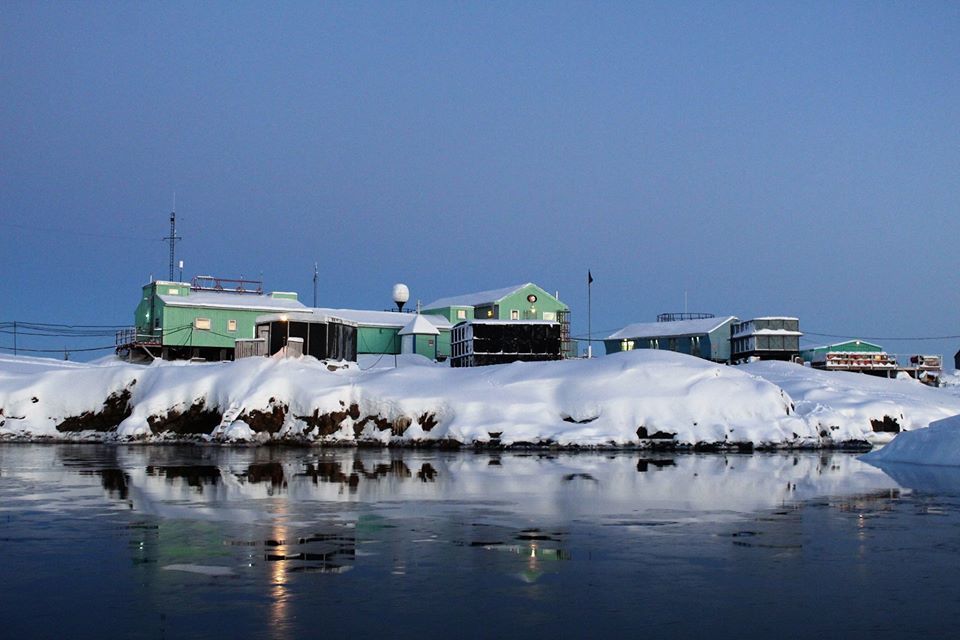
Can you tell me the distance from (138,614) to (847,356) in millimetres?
83547

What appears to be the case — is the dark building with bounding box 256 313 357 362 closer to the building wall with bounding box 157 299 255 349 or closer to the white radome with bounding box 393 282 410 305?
the building wall with bounding box 157 299 255 349

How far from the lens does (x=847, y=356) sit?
3327 inches

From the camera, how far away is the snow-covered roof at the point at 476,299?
3433 inches

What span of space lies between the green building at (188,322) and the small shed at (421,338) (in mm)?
9733

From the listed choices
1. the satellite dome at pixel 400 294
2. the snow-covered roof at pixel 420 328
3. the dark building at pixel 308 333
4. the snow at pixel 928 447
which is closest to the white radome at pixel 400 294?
the satellite dome at pixel 400 294

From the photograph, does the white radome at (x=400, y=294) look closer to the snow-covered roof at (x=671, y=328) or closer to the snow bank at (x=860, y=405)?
the snow-covered roof at (x=671, y=328)

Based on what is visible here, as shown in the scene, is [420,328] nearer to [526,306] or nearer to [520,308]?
[520,308]

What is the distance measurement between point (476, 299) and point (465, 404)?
5062 centimetres

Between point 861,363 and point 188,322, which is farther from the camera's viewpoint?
point 861,363

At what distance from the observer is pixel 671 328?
98.6 meters

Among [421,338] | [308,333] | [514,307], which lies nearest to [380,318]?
[421,338]

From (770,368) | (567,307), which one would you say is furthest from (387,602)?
(567,307)

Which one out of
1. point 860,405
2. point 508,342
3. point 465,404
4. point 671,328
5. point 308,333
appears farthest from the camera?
point 671,328

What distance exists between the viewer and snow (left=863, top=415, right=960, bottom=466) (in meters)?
28.1
